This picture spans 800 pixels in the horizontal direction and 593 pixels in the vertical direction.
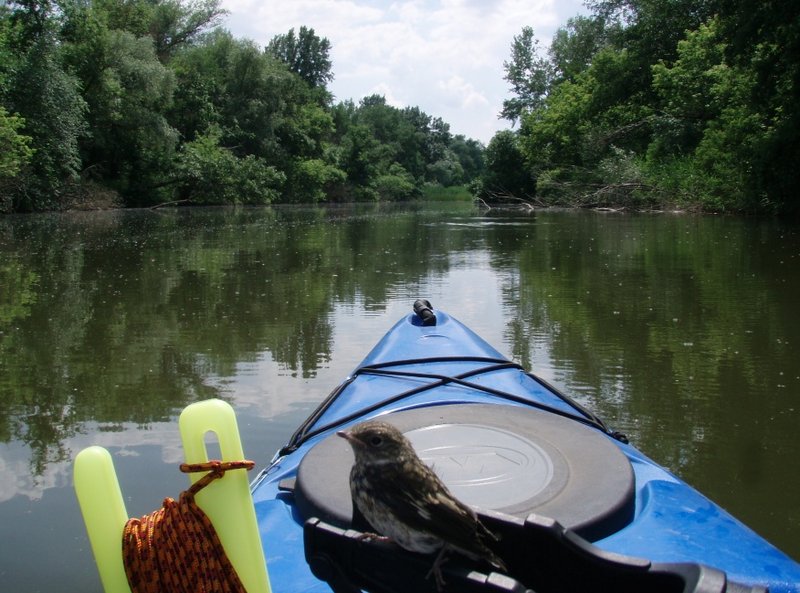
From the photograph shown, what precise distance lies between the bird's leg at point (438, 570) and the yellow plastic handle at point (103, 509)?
1.67 ft


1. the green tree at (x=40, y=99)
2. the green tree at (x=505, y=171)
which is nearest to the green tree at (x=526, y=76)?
the green tree at (x=505, y=171)

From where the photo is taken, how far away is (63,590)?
2.61 metres

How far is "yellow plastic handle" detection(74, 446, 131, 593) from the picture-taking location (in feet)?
3.77

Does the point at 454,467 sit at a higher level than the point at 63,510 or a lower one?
higher

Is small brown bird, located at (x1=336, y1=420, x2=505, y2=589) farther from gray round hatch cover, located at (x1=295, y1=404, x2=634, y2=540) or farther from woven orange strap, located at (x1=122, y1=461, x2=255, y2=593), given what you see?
gray round hatch cover, located at (x1=295, y1=404, x2=634, y2=540)

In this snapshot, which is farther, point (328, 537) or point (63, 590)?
point (63, 590)

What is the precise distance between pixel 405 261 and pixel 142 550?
34.0ft

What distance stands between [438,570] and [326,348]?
4764 millimetres

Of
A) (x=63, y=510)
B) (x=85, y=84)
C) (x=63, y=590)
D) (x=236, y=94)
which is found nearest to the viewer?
(x=63, y=590)

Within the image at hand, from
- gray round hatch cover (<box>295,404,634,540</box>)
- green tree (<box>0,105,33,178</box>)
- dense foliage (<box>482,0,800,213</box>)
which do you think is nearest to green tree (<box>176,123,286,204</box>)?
green tree (<box>0,105,33,178</box>)

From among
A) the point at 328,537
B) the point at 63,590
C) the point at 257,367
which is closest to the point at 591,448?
the point at 328,537

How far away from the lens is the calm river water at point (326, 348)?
3484 mm

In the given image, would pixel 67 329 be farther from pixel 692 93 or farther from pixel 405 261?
pixel 692 93

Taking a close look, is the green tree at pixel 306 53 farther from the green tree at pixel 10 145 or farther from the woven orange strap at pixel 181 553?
the woven orange strap at pixel 181 553
